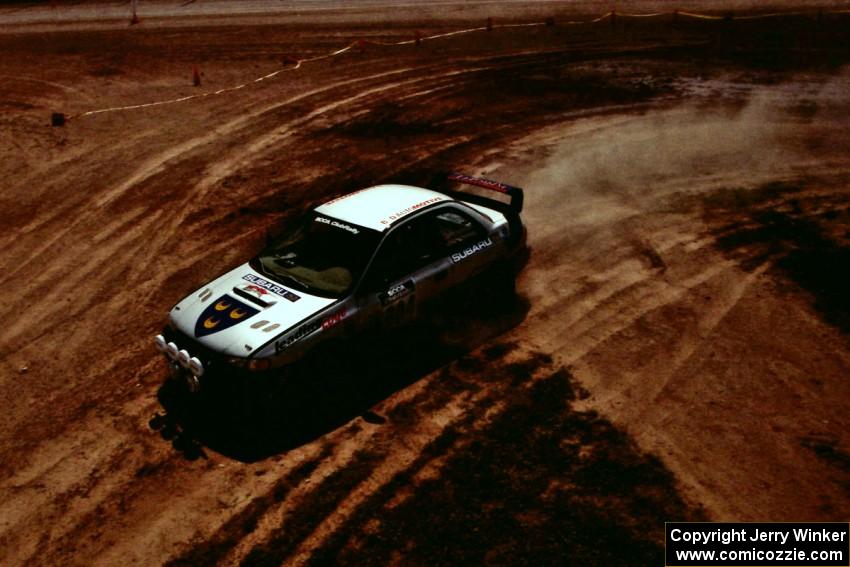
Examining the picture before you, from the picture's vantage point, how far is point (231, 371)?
6.69 m

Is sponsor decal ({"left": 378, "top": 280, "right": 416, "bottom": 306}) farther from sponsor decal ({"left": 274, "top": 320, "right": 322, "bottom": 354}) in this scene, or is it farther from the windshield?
sponsor decal ({"left": 274, "top": 320, "right": 322, "bottom": 354})

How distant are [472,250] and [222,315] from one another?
294cm

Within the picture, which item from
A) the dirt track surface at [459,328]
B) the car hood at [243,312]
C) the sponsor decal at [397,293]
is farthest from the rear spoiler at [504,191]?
the car hood at [243,312]

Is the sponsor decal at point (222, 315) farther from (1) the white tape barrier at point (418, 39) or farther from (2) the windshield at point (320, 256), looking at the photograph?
(1) the white tape barrier at point (418, 39)

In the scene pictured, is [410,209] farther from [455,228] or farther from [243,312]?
[243,312]

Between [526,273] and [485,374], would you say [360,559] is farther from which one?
[526,273]

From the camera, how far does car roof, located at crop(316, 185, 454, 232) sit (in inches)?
311

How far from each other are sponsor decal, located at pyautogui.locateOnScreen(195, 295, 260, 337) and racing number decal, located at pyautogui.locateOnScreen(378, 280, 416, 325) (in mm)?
1324

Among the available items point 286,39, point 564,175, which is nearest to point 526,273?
point 564,175

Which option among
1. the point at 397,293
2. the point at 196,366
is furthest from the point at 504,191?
the point at 196,366

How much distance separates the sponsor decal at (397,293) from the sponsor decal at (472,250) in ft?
2.44

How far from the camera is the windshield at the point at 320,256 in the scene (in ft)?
24.3

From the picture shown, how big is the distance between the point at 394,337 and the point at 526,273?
2.96 metres

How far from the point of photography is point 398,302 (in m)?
7.71
